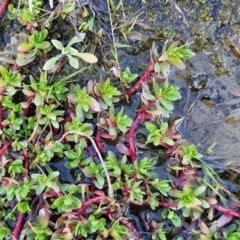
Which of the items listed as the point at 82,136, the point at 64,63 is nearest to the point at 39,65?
the point at 64,63

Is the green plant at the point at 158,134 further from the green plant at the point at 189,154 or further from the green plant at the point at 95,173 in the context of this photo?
the green plant at the point at 95,173

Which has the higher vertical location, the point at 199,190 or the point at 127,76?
the point at 127,76

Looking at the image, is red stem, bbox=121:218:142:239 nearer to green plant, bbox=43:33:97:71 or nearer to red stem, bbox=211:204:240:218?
red stem, bbox=211:204:240:218

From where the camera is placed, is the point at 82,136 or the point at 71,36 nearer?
the point at 82,136

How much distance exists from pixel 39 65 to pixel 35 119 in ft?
1.08

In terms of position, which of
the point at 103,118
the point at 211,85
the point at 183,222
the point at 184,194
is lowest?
the point at 183,222

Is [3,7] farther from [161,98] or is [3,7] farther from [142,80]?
[161,98]

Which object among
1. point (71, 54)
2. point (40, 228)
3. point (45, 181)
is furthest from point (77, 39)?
point (40, 228)

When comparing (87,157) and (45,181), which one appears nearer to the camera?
(45,181)

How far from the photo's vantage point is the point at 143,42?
2793 mm

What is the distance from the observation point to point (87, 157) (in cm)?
264

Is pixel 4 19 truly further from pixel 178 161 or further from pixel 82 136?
pixel 178 161

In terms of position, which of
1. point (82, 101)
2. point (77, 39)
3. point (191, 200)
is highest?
point (77, 39)

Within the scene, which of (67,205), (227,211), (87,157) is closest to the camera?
(67,205)
